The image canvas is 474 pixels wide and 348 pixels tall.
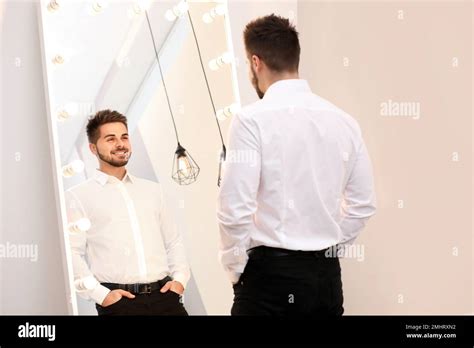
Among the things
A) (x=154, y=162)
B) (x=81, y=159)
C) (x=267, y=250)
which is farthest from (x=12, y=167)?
(x=267, y=250)

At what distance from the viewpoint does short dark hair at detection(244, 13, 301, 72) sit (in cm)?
220

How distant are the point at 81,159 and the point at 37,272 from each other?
418mm

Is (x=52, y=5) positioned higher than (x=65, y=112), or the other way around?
(x=52, y=5)

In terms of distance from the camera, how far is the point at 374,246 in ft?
9.83

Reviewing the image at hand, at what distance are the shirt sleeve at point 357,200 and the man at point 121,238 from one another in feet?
2.14

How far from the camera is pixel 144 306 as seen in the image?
2510 millimetres

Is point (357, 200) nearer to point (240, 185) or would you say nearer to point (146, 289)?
point (240, 185)

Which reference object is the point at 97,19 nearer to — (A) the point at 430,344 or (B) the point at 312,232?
(B) the point at 312,232

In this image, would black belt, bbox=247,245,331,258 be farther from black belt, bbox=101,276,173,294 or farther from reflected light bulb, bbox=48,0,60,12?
reflected light bulb, bbox=48,0,60,12

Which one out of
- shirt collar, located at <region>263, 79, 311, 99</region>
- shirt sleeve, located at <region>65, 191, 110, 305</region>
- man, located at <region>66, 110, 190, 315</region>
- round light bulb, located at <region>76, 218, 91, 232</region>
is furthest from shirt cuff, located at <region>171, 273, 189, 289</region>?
shirt collar, located at <region>263, 79, 311, 99</region>

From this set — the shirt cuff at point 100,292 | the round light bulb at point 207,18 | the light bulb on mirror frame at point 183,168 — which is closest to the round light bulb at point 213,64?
the round light bulb at point 207,18

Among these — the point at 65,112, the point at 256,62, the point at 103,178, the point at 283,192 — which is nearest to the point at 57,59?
the point at 65,112

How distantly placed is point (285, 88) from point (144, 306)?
0.90 metres

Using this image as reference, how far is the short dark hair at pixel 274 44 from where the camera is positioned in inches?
86.7
